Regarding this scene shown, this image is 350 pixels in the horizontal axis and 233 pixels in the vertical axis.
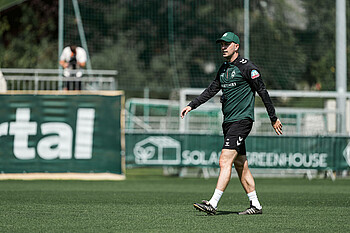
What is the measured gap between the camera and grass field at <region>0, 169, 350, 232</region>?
7047 mm

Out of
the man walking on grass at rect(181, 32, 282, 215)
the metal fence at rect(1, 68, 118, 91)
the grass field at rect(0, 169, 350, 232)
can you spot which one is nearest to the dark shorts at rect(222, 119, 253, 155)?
the man walking on grass at rect(181, 32, 282, 215)

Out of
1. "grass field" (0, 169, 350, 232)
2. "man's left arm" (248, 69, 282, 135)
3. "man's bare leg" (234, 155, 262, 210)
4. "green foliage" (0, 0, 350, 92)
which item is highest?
"green foliage" (0, 0, 350, 92)

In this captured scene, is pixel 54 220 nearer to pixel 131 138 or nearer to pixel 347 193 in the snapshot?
pixel 347 193

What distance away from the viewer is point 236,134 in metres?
8.41

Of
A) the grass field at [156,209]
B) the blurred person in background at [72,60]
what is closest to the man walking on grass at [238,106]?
the grass field at [156,209]

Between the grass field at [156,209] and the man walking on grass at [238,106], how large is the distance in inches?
21.1

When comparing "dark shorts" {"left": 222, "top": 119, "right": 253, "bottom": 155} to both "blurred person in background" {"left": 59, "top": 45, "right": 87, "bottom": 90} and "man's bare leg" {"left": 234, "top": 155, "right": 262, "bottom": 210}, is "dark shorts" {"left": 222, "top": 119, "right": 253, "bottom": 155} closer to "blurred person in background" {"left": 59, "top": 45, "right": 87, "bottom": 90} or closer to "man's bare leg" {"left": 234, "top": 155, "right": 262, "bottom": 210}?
"man's bare leg" {"left": 234, "top": 155, "right": 262, "bottom": 210}

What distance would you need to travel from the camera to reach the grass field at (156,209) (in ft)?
23.1

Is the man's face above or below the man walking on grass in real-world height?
above

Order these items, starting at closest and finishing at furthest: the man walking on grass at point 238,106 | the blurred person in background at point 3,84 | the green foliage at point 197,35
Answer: the man walking on grass at point 238,106 → the blurred person in background at point 3,84 → the green foliage at point 197,35

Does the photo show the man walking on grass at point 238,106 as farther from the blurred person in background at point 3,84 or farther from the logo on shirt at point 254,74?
the blurred person in background at point 3,84

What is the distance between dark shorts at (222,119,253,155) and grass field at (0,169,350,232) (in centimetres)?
82

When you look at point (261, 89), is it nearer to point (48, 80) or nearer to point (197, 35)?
point (48, 80)

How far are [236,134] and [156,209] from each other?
1476 millimetres
